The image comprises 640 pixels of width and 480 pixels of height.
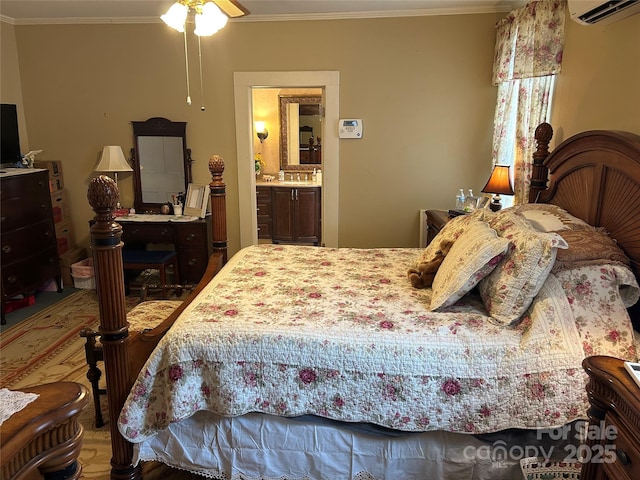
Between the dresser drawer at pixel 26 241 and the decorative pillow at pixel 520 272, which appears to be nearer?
the decorative pillow at pixel 520 272

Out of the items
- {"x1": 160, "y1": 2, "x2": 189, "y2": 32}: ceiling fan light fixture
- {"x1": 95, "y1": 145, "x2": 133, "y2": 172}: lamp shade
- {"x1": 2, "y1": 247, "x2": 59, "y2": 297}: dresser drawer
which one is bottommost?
{"x1": 2, "y1": 247, "x2": 59, "y2": 297}: dresser drawer

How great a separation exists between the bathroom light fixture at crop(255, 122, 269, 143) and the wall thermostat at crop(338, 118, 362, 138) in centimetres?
256

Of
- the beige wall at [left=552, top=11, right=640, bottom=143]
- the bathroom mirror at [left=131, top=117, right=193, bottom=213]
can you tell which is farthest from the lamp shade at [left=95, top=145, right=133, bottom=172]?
the beige wall at [left=552, top=11, right=640, bottom=143]

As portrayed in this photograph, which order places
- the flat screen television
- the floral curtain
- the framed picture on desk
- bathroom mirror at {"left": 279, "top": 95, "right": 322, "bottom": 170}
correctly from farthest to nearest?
1. bathroom mirror at {"left": 279, "top": 95, "right": 322, "bottom": 170}
2. the framed picture on desk
3. the flat screen television
4. the floral curtain

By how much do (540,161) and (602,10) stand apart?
886 millimetres

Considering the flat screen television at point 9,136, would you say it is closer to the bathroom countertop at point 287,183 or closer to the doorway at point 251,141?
the doorway at point 251,141

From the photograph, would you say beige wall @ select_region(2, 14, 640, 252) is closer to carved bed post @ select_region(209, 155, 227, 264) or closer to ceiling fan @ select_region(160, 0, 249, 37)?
carved bed post @ select_region(209, 155, 227, 264)

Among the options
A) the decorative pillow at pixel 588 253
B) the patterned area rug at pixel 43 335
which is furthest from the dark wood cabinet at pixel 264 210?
the decorative pillow at pixel 588 253

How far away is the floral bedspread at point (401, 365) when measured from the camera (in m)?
1.72

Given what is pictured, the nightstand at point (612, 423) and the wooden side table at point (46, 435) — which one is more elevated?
the wooden side table at point (46, 435)

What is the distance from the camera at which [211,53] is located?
4164 mm

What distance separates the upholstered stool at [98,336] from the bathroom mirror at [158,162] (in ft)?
6.79

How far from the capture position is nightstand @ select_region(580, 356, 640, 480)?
3.74 feet

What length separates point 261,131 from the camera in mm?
6449
